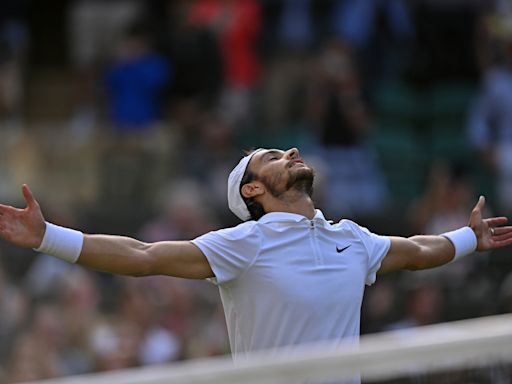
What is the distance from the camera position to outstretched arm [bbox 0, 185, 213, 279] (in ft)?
19.9

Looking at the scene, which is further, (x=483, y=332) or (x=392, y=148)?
(x=392, y=148)

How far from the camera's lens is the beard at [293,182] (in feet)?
21.6

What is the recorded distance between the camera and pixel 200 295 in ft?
42.1

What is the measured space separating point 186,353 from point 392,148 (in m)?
3.45

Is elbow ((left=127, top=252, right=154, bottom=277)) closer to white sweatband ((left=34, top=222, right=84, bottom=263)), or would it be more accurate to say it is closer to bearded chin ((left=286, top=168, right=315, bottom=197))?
white sweatband ((left=34, top=222, right=84, bottom=263))

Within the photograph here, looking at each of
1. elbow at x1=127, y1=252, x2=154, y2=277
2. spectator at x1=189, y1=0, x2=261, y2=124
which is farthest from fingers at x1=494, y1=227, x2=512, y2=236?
spectator at x1=189, y1=0, x2=261, y2=124

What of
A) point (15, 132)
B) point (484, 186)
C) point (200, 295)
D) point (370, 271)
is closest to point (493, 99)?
point (484, 186)

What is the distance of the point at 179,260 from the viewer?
246 inches

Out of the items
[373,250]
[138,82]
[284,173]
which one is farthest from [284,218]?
[138,82]

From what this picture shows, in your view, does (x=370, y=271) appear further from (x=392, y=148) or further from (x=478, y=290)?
(x=392, y=148)

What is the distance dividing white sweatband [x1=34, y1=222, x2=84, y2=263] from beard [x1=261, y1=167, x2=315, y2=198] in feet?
3.12

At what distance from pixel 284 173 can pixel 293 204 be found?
5.6 inches

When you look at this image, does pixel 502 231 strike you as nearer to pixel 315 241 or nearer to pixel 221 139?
pixel 315 241

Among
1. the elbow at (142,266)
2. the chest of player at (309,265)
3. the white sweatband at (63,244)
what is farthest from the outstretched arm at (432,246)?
the white sweatband at (63,244)
